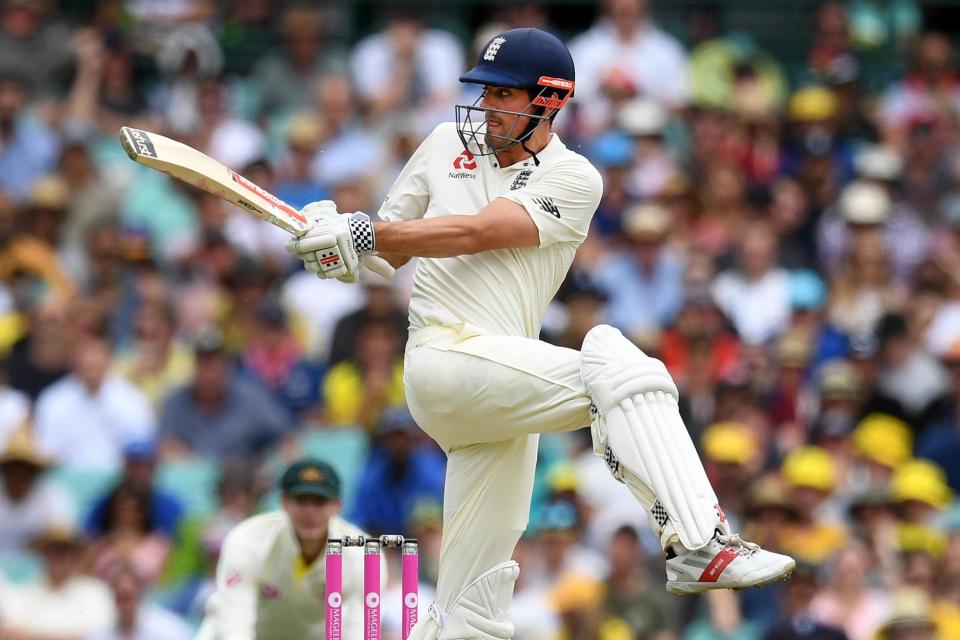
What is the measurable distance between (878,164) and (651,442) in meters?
8.51

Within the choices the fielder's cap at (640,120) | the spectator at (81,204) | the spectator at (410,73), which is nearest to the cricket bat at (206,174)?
the spectator at (81,204)

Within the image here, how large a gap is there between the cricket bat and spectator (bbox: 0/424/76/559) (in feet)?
18.3

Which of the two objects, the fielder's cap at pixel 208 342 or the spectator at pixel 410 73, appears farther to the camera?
the spectator at pixel 410 73

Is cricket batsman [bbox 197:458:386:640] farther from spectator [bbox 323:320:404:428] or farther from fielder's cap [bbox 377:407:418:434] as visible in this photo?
spectator [bbox 323:320:404:428]

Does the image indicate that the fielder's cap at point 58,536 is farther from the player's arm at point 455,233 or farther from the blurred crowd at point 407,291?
the player's arm at point 455,233

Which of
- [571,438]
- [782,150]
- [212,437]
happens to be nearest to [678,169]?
[782,150]

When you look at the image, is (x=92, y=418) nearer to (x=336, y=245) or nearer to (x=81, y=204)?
(x=81, y=204)

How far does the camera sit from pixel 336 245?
7.60 meters

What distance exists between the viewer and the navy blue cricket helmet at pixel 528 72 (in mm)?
8000

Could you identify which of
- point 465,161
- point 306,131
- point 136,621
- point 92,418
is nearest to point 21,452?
point 92,418

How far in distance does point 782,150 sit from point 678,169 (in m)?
1.01

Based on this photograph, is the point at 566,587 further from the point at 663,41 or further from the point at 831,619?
the point at 663,41

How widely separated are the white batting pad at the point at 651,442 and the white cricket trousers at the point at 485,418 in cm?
18

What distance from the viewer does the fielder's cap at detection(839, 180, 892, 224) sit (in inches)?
583
